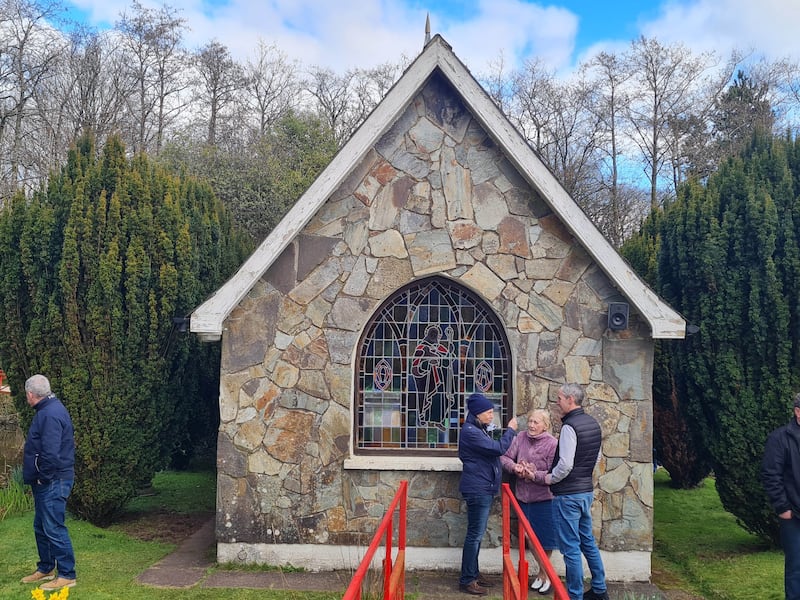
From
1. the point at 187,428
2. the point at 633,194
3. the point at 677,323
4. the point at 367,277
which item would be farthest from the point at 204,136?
the point at 677,323

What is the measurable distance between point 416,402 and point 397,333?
0.69 meters

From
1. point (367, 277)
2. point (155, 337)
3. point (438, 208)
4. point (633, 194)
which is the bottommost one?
point (155, 337)

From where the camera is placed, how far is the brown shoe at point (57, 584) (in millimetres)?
5796

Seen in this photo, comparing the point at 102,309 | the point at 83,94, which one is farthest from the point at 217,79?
the point at 102,309

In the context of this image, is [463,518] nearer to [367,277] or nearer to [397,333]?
[397,333]

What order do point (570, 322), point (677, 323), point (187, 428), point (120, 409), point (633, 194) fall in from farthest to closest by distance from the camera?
point (633, 194)
point (187, 428)
point (120, 409)
point (570, 322)
point (677, 323)

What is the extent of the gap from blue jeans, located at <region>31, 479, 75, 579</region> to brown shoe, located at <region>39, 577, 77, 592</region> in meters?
0.03

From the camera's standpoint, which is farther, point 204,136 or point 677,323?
point 204,136

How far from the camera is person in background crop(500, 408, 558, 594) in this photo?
591cm

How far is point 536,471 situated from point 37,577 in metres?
4.42

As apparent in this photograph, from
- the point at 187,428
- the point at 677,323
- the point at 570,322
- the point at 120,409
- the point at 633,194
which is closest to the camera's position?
the point at 677,323

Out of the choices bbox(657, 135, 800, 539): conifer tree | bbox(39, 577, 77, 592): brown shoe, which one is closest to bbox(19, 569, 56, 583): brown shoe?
bbox(39, 577, 77, 592): brown shoe

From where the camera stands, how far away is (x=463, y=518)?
6508mm

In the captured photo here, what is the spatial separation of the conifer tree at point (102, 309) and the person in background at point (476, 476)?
12.1 ft
